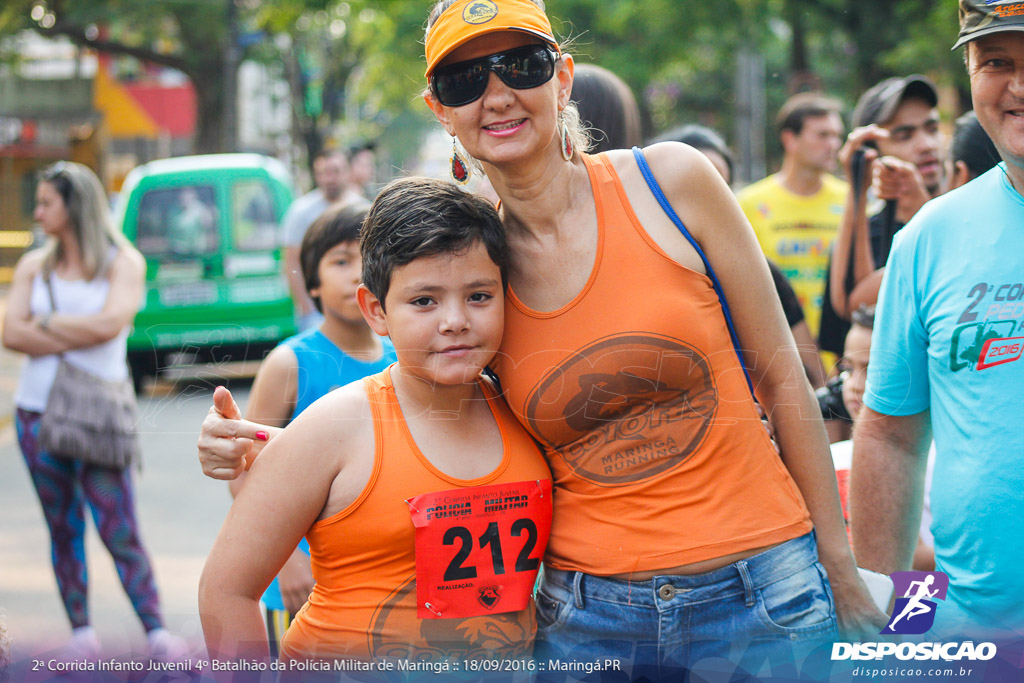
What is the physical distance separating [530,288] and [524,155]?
0.78 ft

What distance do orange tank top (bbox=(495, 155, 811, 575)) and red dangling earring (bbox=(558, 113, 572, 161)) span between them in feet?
0.36

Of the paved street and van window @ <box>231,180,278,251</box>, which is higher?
van window @ <box>231,180,278,251</box>

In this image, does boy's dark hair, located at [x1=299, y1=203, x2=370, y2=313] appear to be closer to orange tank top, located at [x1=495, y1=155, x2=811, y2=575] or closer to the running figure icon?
orange tank top, located at [x1=495, y1=155, x2=811, y2=575]

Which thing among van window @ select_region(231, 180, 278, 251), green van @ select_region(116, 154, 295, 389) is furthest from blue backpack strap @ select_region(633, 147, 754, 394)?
van window @ select_region(231, 180, 278, 251)

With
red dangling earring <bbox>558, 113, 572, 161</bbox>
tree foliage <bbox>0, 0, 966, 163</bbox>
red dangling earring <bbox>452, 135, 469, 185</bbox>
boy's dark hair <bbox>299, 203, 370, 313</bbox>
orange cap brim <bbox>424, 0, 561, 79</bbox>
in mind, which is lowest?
boy's dark hair <bbox>299, 203, 370, 313</bbox>

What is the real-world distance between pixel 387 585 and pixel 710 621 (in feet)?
1.84

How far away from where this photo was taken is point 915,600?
69.5 inches

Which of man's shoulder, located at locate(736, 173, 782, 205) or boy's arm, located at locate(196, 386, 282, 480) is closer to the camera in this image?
boy's arm, located at locate(196, 386, 282, 480)

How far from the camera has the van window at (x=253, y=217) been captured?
972 cm

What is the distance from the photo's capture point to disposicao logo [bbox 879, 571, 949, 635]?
1.72m

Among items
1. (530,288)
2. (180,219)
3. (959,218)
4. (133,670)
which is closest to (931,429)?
(959,218)

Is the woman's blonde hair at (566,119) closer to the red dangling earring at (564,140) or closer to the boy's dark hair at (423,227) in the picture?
the red dangling earring at (564,140)

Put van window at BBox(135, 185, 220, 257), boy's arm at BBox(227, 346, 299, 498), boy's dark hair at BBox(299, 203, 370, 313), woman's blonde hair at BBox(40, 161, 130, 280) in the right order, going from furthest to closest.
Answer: van window at BBox(135, 185, 220, 257) < woman's blonde hair at BBox(40, 161, 130, 280) < boy's dark hair at BBox(299, 203, 370, 313) < boy's arm at BBox(227, 346, 299, 498)

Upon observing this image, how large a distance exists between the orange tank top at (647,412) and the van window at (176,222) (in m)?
8.44
